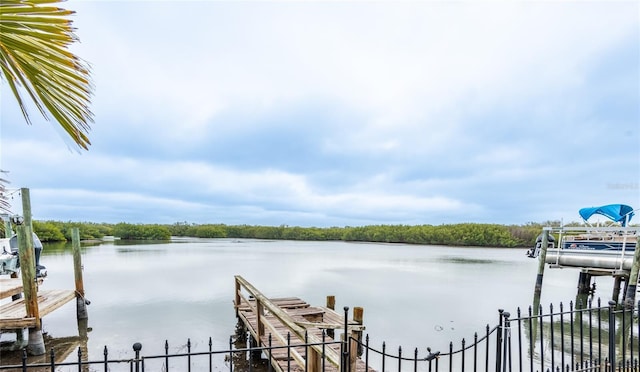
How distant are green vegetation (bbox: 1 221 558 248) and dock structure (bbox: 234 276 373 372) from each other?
160 feet

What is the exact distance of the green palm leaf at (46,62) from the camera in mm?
1448

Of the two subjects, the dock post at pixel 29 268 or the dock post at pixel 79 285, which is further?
the dock post at pixel 79 285

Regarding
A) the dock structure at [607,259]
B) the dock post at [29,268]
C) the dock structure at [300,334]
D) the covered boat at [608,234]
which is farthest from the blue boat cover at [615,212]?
the dock post at [29,268]

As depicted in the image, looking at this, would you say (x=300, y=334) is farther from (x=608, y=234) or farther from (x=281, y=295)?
(x=608, y=234)

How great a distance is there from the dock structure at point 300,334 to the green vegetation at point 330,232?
48.7m

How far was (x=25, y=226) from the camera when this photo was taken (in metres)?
7.51

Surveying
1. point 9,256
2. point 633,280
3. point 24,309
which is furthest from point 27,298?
point 633,280

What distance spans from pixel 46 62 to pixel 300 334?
12.8 feet

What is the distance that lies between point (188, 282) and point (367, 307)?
10256 millimetres

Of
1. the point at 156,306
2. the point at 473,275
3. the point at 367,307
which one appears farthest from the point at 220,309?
the point at 473,275

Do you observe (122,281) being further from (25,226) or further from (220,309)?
(25,226)

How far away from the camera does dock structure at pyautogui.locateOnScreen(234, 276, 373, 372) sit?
11.4ft

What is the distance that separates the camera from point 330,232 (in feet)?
266

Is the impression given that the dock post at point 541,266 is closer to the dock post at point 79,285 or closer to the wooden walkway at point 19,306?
the wooden walkway at point 19,306
